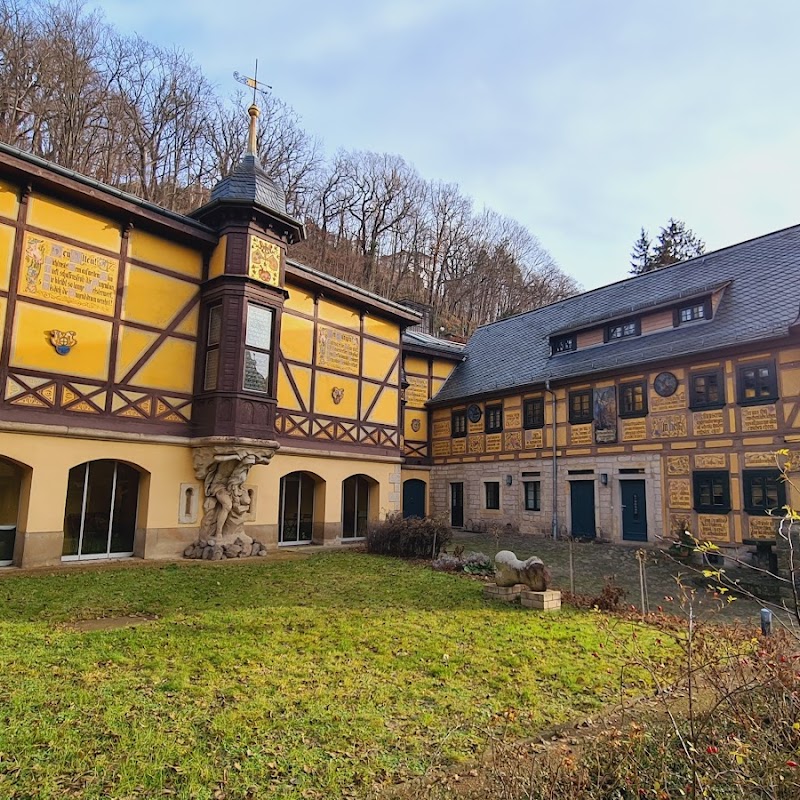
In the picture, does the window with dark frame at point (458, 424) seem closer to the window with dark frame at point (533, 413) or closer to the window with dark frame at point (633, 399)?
the window with dark frame at point (533, 413)

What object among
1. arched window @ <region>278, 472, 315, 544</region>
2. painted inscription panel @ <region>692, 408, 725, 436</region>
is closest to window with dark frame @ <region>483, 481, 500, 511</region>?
painted inscription panel @ <region>692, 408, 725, 436</region>

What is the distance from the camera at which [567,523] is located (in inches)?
671

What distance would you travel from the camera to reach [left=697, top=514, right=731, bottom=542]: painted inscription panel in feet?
44.3

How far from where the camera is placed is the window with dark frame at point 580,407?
56.1ft

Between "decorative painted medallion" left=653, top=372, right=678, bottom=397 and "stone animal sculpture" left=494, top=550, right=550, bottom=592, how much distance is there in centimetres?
912

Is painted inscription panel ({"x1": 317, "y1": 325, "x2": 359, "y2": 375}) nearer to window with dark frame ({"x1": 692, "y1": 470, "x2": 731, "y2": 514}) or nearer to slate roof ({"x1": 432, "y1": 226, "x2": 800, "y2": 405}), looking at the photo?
slate roof ({"x1": 432, "y1": 226, "x2": 800, "y2": 405})

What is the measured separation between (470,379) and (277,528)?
1065 centimetres

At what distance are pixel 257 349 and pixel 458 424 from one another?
10.8 meters

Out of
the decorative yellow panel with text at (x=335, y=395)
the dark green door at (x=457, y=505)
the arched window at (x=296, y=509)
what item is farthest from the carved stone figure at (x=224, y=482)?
the dark green door at (x=457, y=505)

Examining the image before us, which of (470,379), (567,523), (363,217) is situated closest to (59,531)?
(567,523)

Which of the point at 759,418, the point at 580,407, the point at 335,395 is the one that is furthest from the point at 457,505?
the point at 759,418

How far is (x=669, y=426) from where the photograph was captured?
15008 millimetres

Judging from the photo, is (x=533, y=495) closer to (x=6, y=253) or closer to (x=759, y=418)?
(x=759, y=418)

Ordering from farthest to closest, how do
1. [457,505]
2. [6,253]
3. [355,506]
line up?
[457,505] < [355,506] < [6,253]
